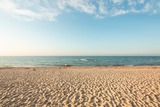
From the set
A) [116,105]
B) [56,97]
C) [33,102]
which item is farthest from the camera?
[56,97]

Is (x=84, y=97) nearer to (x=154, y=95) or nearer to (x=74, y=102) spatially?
(x=74, y=102)

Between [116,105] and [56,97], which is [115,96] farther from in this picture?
[56,97]

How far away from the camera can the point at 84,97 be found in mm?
5164

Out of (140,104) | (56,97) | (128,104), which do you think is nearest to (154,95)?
(140,104)

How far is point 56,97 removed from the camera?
516cm

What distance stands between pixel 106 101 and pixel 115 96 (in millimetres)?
888

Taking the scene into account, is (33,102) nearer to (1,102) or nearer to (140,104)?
(1,102)

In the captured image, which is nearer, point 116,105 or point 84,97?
point 116,105

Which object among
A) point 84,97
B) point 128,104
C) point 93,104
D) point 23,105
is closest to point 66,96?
point 84,97

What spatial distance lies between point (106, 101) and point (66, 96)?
7.79 feet

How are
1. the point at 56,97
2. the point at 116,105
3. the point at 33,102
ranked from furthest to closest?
the point at 56,97, the point at 33,102, the point at 116,105

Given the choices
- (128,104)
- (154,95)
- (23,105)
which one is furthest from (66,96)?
(154,95)

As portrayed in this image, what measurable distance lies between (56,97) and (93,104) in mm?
2247

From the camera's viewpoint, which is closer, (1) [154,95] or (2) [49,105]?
(2) [49,105]
